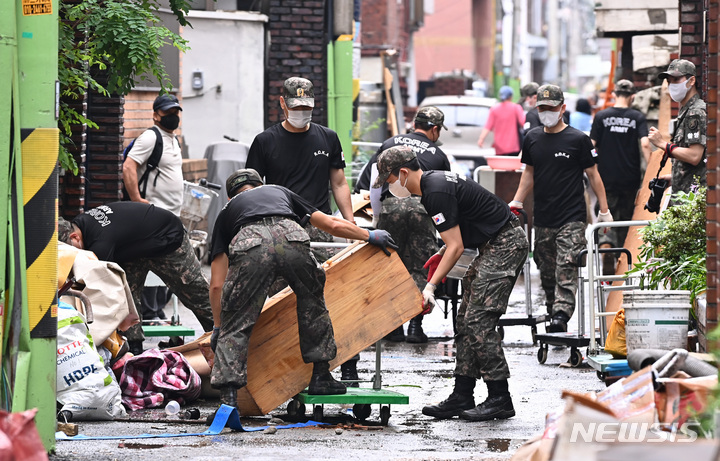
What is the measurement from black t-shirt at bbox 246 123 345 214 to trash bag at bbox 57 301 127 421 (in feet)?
7.04

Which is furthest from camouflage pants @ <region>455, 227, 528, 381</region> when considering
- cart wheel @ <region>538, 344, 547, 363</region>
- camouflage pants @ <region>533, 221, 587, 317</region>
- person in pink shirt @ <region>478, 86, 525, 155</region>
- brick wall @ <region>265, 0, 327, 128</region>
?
person in pink shirt @ <region>478, 86, 525, 155</region>

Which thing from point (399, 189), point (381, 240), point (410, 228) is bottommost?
point (410, 228)

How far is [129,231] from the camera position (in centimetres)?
927

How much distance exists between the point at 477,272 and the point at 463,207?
44 centimetres

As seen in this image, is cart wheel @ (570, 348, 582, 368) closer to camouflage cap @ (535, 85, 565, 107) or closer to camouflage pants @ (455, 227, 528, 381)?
camouflage pants @ (455, 227, 528, 381)

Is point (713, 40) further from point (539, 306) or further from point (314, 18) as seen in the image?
point (314, 18)

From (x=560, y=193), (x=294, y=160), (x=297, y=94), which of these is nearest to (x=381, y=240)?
(x=294, y=160)

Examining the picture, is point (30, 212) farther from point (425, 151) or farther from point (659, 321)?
point (425, 151)

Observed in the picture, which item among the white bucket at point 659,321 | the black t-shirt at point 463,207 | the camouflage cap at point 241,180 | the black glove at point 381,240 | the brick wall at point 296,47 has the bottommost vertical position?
the white bucket at point 659,321

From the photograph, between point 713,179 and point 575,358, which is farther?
point 575,358

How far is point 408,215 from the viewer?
430 inches

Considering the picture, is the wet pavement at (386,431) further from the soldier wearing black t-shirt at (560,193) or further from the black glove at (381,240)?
the black glove at (381,240)

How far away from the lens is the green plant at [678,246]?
817cm

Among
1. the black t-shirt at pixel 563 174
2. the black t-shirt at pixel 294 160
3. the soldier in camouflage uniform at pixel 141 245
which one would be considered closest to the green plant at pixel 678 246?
the black t-shirt at pixel 563 174
